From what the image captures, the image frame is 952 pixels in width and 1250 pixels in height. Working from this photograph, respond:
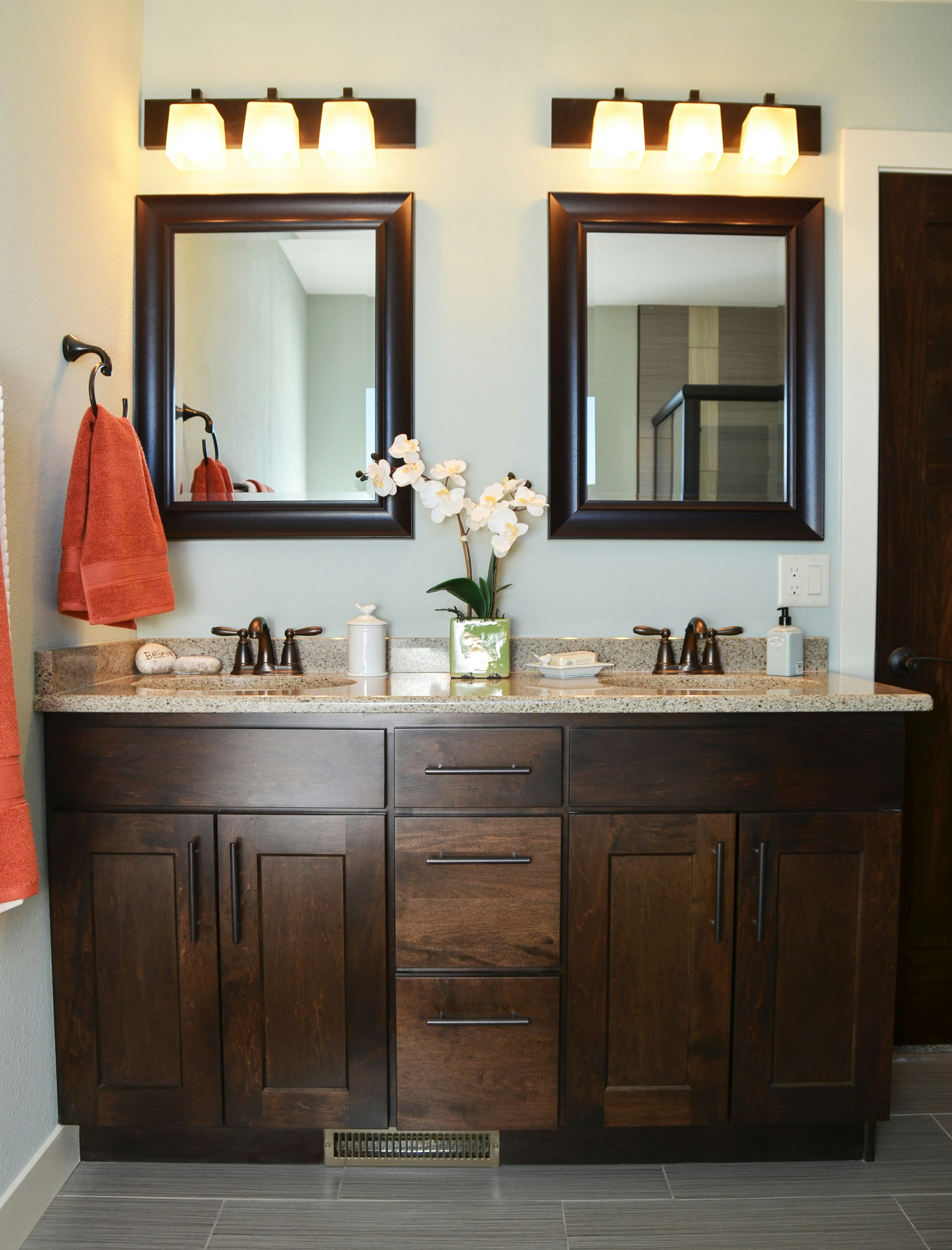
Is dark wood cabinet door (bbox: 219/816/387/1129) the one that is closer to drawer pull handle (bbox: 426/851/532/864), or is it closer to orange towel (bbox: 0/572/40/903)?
drawer pull handle (bbox: 426/851/532/864)

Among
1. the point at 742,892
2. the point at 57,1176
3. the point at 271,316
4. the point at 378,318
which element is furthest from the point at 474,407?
the point at 57,1176

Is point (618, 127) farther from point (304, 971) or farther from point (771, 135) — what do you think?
point (304, 971)

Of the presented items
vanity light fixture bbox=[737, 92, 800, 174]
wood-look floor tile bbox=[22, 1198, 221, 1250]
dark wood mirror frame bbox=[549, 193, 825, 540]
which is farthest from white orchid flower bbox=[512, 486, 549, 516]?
wood-look floor tile bbox=[22, 1198, 221, 1250]

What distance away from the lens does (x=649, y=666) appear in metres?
1.96

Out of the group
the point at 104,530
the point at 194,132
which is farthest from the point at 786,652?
the point at 194,132

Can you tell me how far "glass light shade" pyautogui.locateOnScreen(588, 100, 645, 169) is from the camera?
1.88 m

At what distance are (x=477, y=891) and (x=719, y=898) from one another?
45 cm

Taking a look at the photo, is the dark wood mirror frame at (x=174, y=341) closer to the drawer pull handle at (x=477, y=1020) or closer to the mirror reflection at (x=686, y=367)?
the mirror reflection at (x=686, y=367)

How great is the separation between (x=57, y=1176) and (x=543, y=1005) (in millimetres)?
961

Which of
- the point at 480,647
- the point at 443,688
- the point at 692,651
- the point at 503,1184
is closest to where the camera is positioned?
the point at 503,1184

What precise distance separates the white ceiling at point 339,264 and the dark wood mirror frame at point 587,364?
17.0 inches

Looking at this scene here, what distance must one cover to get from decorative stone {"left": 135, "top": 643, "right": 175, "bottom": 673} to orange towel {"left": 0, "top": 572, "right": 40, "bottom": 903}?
1.96ft

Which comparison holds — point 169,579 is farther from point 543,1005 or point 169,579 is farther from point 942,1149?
point 942,1149

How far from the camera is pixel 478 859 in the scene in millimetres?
1517
